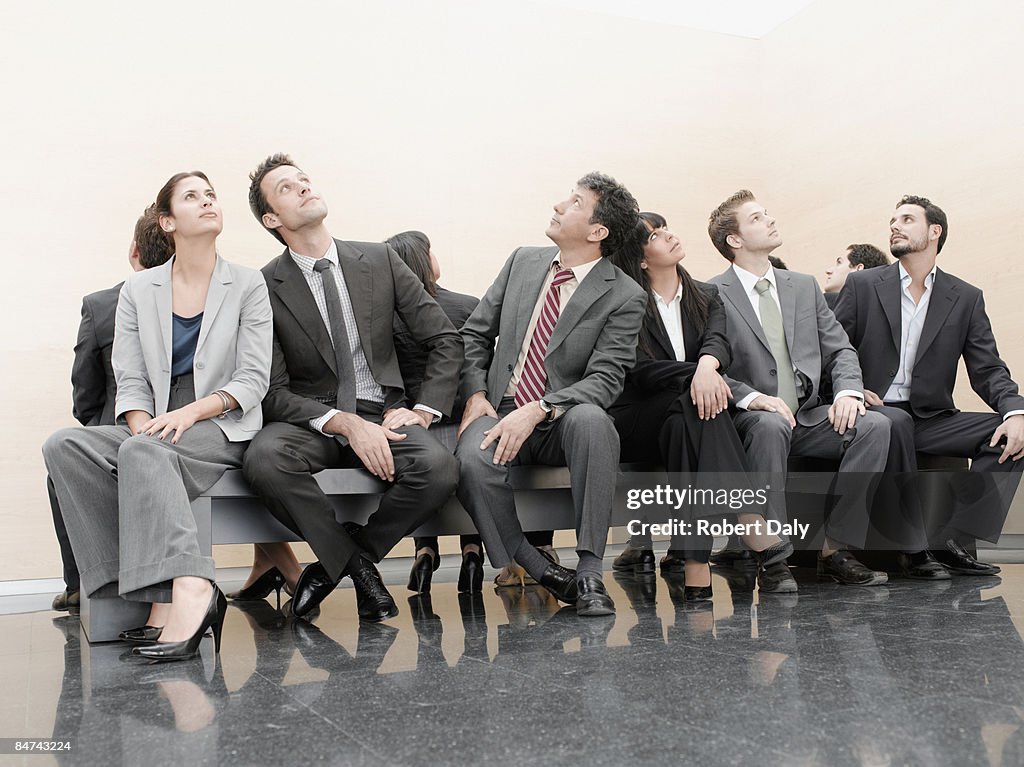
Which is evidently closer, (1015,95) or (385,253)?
(385,253)

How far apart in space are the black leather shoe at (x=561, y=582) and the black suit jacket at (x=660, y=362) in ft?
1.98

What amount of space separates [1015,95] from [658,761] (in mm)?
4227

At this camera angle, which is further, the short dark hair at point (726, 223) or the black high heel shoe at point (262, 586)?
the short dark hair at point (726, 223)

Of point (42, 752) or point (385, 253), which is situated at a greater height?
point (385, 253)

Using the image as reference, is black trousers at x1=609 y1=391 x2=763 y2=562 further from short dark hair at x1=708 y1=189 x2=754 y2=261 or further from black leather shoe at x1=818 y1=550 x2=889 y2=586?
short dark hair at x1=708 y1=189 x2=754 y2=261

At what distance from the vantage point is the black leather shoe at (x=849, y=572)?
3.21 meters

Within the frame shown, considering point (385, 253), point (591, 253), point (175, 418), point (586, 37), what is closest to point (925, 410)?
point (591, 253)

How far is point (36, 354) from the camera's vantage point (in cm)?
429

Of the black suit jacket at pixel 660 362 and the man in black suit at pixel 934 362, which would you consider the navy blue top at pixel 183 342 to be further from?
the man in black suit at pixel 934 362

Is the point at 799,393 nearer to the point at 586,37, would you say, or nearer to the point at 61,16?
the point at 586,37

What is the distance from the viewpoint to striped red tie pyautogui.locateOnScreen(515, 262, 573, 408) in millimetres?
3070

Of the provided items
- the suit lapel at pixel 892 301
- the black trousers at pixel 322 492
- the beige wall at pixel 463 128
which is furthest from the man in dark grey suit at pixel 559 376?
the beige wall at pixel 463 128

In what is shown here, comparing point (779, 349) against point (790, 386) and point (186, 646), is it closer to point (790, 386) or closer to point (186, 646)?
point (790, 386)

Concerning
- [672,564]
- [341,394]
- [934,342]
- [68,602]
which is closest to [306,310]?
[341,394]
